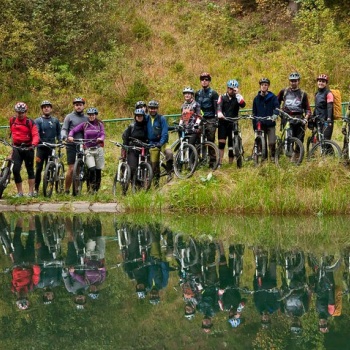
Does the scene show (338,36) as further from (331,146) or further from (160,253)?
(160,253)

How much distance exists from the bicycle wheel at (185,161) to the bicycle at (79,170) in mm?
1875

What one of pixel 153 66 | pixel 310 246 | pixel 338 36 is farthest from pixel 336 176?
pixel 153 66

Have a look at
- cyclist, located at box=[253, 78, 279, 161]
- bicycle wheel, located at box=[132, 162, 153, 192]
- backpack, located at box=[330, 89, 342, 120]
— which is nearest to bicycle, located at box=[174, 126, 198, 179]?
bicycle wheel, located at box=[132, 162, 153, 192]

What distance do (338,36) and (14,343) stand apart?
22694 mm

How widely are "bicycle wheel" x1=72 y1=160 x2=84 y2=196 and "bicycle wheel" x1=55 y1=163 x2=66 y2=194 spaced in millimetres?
435

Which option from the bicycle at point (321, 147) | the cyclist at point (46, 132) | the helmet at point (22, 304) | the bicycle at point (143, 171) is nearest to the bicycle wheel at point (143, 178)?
the bicycle at point (143, 171)

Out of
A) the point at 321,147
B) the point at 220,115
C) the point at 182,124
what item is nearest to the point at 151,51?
the point at 182,124

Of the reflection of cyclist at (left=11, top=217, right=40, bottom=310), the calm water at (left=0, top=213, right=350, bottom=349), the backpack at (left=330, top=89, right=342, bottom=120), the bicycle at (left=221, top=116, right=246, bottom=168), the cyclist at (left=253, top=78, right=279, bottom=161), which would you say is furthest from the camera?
the bicycle at (left=221, top=116, right=246, bottom=168)

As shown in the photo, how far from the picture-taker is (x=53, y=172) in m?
16.0

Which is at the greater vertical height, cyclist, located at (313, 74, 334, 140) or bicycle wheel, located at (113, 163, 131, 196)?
cyclist, located at (313, 74, 334, 140)

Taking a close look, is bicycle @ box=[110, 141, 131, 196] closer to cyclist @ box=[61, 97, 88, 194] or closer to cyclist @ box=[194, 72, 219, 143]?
cyclist @ box=[61, 97, 88, 194]

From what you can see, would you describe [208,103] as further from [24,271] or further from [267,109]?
[24,271]

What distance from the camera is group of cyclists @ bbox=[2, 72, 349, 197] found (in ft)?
49.0

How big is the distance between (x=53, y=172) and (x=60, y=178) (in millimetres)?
215
